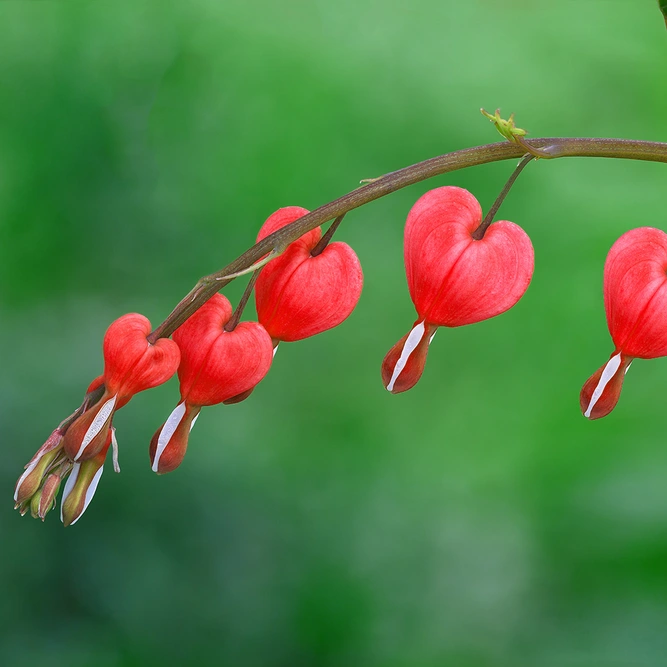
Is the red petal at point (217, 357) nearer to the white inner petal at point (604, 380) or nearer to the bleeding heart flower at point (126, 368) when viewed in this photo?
the bleeding heart flower at point (126, 368)

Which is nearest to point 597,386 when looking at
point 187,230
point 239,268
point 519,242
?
point 519,242

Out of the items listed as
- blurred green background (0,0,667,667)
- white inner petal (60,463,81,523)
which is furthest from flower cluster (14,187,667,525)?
blurred green background (0,0,667,667)

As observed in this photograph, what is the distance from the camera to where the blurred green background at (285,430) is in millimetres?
1982

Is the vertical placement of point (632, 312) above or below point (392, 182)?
below

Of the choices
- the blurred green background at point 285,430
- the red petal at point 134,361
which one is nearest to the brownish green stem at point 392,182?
the red petal at point 134,361

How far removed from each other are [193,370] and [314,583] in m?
1.49

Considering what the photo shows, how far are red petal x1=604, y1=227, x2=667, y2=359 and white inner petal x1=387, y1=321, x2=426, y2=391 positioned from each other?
16 cm

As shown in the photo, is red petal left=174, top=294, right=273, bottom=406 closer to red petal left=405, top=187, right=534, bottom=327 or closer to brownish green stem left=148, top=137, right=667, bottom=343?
brownish green stem left=148, top=137, right=667, bottom=343

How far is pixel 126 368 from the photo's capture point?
2.05 ft

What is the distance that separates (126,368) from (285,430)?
1.39 m

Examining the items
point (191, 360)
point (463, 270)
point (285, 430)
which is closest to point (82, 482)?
point (191, 360)

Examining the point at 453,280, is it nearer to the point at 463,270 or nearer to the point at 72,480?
the point at 463,270

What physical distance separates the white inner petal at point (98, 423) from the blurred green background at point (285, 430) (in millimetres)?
1366

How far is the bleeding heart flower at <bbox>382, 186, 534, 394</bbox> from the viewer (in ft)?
2.15
